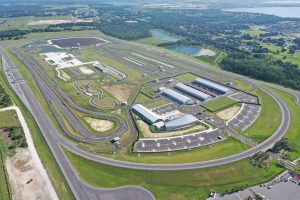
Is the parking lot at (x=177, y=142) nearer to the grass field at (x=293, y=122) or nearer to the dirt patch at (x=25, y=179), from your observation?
the grass field at (x=293, y=122)

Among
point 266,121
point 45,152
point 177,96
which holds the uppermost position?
point 266,121

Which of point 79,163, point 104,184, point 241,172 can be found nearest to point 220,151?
point 241,172

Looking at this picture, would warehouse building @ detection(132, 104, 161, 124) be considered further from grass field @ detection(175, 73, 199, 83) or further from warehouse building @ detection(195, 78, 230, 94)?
grass field @ detection(175, 73, 199, 83)

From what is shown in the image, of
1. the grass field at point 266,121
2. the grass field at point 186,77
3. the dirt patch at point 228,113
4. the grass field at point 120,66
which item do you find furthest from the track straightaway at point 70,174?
the grass field at point 186,77

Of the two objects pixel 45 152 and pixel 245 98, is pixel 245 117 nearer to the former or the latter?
pixel 245 98

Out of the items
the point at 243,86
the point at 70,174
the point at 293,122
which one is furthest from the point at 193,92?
the point at 70,174

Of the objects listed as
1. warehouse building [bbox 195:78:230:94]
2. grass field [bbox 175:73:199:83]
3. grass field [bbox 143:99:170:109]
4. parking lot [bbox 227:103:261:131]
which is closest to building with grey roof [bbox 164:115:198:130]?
parking lot [bbox 227:103:261:131]
